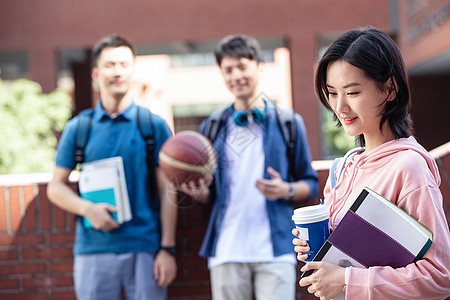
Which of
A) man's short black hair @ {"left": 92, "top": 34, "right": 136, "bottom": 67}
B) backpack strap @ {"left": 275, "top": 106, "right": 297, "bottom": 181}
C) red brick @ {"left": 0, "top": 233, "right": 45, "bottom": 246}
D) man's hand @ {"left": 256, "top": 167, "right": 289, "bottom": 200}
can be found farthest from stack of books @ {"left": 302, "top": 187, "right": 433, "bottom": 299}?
red brick @ {"left": 0, "top": 233, "right": 45, "bottom": 246}

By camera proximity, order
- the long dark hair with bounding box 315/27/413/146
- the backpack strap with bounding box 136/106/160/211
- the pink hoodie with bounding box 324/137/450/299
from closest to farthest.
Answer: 1. the pink hoodie with bounding box 324/137/450/299
2. the long dark hair with bounding box 315/27/413/146
3. the backpack strap with bounding box 136/106/160/211

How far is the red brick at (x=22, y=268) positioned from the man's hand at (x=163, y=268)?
33.9 inches

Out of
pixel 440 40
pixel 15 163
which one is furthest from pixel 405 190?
pixel 440 40

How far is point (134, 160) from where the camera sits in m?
2.67

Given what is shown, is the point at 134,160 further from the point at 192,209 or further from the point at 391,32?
the point at 391,32

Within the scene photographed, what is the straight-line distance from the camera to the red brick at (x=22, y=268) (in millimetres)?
3035

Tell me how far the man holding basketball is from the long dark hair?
3.36 ft

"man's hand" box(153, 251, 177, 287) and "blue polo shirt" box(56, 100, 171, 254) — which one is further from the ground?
"blue polo shirt" box(56, 100, 171, 254)

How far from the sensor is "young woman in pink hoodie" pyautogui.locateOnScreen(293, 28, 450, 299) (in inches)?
51.2

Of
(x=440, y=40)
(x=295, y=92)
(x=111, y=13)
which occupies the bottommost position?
(x=295, y=92)

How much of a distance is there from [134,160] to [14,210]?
0.93m

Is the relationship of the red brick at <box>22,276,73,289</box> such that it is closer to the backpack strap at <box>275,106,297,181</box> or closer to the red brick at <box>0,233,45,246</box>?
the red brick at <box>0,233,45,246</box>

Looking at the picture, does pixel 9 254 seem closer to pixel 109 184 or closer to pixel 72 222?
pixel 72 222

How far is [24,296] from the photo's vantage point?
304cm
